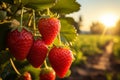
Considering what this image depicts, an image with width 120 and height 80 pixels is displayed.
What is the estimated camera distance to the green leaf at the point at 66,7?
146 cm

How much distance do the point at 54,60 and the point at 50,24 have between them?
14cm

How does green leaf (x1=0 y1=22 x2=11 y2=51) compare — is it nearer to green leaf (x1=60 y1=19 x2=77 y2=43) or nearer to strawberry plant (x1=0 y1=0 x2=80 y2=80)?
strawberry plant (x1=0 y1=0 x2=80 y2=80)

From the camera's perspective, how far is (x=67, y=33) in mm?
1501

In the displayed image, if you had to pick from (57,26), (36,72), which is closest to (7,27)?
(57,26)

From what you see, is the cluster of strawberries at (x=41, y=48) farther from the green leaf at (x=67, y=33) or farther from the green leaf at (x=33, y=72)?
the green leaf at (x=33, y=72)

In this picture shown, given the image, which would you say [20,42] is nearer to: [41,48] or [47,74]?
[41,48]

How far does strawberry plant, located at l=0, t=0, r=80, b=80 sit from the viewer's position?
118cm

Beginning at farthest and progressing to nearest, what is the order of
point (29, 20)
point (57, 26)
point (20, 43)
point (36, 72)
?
point (36, 72) < point (29, 20) < point (57, 26) < point (20, 43)

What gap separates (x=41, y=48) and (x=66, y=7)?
346mm

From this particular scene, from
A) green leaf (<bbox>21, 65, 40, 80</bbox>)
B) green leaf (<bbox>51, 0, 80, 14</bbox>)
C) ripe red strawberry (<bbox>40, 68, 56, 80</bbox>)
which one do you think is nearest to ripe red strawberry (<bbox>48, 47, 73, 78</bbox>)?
ripe red strawberry (<bbox>40, 68, 56, 80</bbox>)

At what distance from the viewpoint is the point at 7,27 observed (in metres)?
1.26

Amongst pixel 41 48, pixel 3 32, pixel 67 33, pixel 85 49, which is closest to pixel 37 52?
pixel 41 48

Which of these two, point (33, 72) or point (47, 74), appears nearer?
point (47, 74)

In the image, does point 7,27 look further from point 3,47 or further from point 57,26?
point 57,26
